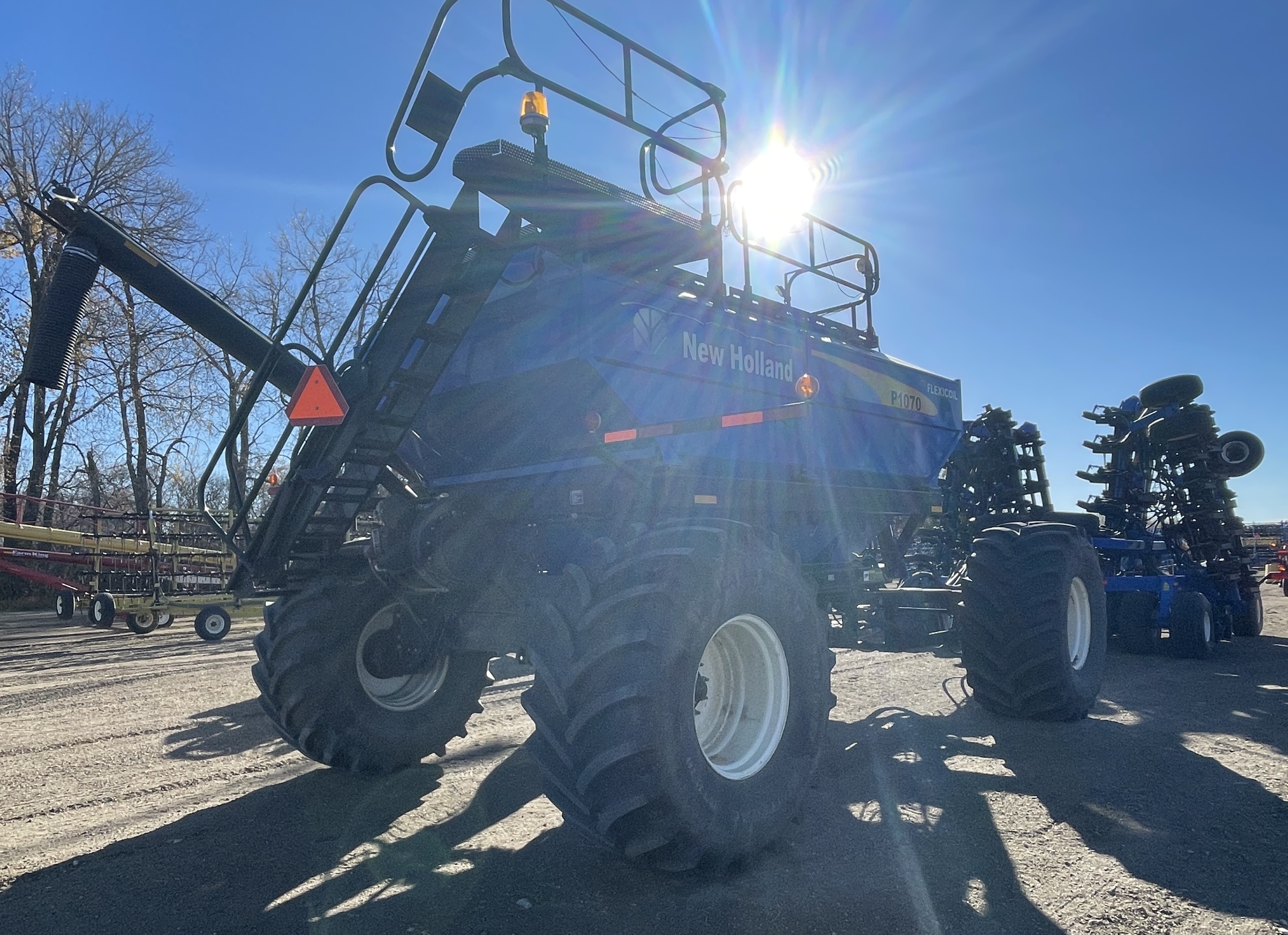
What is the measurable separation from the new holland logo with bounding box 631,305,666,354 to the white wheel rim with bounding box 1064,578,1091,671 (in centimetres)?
430

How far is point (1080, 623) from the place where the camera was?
7.01 metres

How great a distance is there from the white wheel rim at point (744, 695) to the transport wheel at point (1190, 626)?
799cm

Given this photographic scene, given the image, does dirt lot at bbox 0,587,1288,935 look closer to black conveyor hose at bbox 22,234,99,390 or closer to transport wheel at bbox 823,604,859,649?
transport wheel at bbox 823,604,859,649

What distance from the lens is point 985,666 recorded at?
6.17 metres

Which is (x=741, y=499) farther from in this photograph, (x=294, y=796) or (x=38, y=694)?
(x=38, y=694)

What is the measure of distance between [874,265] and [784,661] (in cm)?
455

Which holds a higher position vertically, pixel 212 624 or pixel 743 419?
pixel 743 419

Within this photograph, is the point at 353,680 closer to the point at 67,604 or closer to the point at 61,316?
the point at 61,316

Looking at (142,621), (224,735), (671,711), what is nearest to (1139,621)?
(671,711)

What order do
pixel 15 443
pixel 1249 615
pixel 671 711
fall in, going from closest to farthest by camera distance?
pixel 671 711
pixel 1249 615
pixel 15 443

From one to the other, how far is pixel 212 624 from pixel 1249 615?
604 inches

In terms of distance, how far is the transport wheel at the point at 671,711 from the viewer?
3.15m

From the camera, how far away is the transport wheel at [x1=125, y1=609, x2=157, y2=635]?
1422cm

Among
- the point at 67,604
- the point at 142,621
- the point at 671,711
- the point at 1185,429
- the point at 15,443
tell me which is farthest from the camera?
the point at 15,443
